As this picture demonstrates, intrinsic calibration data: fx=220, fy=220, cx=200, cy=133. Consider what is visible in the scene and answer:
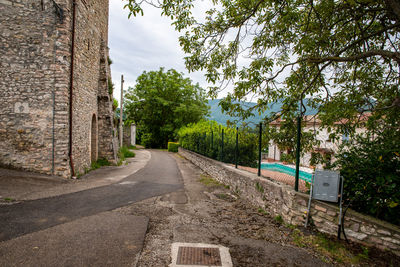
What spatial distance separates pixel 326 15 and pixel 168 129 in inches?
1174

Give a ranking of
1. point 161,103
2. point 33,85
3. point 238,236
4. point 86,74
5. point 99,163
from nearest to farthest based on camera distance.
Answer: point 238,236 → point 33,85 → point 86,74 → point 99,163 → point 161,103

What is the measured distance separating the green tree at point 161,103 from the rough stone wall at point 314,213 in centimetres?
2838

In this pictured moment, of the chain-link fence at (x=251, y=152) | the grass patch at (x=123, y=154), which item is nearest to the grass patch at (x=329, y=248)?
the chain-link fence at (x=251, y=152)

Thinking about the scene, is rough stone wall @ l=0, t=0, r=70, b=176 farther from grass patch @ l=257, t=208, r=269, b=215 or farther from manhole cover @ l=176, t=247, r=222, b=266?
grass patch @ l=257, t=208, r=269, b=215

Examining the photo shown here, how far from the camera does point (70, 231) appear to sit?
13.1 feet

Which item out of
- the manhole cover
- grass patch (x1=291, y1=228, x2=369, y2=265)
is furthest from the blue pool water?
the manhole cover

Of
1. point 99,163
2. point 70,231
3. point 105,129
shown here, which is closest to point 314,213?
point 70,231

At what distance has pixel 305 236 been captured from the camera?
4184 mm

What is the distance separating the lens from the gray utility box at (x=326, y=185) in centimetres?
416

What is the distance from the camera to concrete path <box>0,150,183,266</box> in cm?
314

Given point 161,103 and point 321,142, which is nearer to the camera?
point 321,142

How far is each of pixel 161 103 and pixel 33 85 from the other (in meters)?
26.4

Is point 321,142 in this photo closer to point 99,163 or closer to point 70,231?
point 70,231

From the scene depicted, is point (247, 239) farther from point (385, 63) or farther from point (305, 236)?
point (385, 63)
